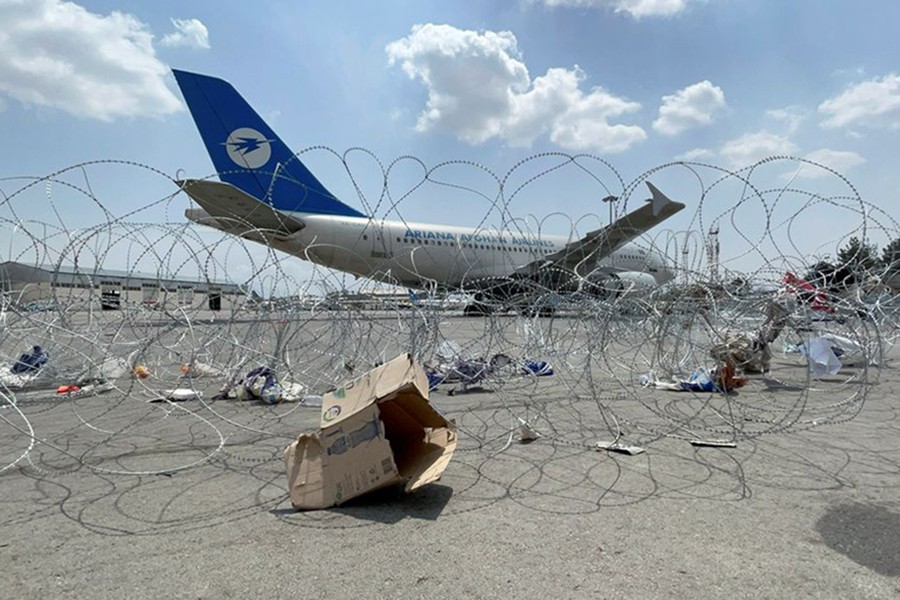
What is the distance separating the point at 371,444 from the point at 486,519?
741 mm

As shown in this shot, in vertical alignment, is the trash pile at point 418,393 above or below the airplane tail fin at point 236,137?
below

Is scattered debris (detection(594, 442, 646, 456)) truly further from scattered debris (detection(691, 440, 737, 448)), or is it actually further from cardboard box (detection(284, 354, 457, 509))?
cardboard box (detection(284, 354, 457, 509))

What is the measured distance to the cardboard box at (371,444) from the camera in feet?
9.59

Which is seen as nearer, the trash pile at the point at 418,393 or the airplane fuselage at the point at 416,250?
the trash pile at the point at 418,393

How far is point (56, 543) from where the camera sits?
251 cm

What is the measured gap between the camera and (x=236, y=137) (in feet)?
56.3

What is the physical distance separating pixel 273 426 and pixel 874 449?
4958 millimetres

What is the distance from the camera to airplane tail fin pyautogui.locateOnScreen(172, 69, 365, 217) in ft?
52.9

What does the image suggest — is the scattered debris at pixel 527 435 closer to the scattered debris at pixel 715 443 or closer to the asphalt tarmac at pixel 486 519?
the asphalt tarmac at pixel 486 519

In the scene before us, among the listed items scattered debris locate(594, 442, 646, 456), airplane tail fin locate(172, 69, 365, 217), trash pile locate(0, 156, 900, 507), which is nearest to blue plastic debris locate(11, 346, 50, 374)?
trash pile locate(0, 156, 900, 507)

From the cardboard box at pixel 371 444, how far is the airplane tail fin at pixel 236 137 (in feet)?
43.4

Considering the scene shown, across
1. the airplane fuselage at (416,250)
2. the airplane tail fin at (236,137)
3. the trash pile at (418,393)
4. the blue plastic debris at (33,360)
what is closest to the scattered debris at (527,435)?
the trash pile at (418,393)

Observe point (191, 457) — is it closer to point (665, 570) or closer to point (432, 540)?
point (432, 540)

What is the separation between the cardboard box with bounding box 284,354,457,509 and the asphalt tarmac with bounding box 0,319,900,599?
137 mm
